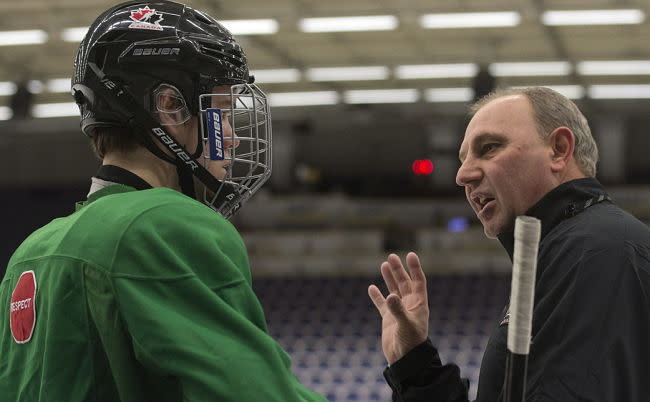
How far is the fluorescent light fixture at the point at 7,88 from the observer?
12.5 meters

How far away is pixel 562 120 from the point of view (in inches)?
78.4

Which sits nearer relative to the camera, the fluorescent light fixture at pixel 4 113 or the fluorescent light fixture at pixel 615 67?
the fluorescent light fixture at pixel 615 67

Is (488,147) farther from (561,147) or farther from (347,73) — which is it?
(347,73)

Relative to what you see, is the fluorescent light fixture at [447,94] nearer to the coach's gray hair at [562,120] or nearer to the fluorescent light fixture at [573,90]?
the fluorescent light fixture at [573,90]

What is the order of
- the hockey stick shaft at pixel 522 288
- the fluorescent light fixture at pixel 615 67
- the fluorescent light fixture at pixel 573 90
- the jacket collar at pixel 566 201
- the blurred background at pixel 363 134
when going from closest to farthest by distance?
the hockey stick shaft at pixel 522 288 → the jacket collar at pixel 566 201 → the blurred background at pixel 363 134 → the fluorescent light fixture at pixel 615 67 → the fluorescent light fixture at pixel 573 90

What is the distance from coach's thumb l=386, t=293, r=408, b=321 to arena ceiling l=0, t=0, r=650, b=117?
24.3 feet

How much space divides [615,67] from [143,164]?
1128 centimetres

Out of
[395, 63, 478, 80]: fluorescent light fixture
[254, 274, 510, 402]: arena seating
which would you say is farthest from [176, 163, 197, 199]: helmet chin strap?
[395, 63, 478, 80]: fluorescent light fixture

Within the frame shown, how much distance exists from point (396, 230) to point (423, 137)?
1.81 meters

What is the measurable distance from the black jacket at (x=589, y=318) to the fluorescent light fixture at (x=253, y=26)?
328 inches

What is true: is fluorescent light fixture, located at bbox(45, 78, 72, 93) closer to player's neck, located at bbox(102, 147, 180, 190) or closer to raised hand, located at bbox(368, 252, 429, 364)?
raised hand, located at bbox(368, 252, 429, 364)

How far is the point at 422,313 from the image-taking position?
2170 mm

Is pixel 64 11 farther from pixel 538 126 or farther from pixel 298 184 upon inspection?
pixel 538 126

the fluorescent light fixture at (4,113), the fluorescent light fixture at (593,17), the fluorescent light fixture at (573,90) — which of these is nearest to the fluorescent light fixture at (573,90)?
the fluorescent light fixture at (573,90)
